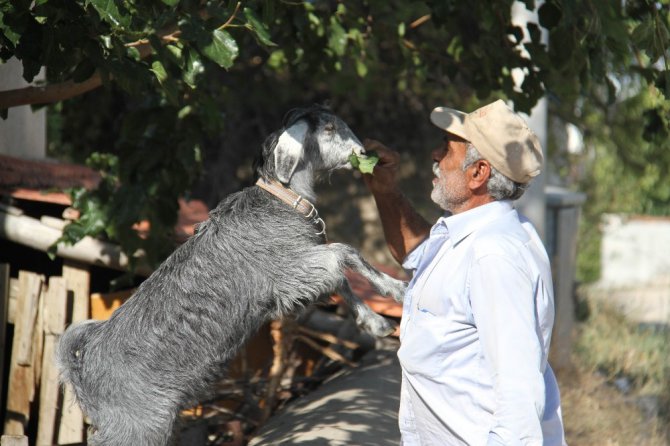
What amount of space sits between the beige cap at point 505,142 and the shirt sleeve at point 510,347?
34 centimetres

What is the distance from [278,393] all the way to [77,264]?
1362 mm

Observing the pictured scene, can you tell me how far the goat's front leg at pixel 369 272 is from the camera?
3.23 meters

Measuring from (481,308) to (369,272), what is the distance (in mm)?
860

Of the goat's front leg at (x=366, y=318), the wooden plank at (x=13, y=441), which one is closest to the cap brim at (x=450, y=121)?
the goat's front leg at (x=366, y=318)

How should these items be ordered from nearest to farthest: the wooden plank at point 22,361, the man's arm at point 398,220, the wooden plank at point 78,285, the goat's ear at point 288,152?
the goat's ear at point 288,152 → the man's arm at point 398,220 → the wooden plank at point 22,361 → the wooden plank at point 78,285

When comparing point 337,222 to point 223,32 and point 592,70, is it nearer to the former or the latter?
point 592,70

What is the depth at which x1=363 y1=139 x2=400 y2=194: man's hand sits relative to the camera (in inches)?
135

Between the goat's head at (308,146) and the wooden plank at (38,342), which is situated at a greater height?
the goat's head at (308,146)

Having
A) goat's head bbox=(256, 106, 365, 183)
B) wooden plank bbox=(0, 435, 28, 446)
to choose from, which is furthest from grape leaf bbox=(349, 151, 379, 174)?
wooden plank bbox=(0, 435, 28, 446)

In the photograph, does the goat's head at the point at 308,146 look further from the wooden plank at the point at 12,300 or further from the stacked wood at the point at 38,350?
the wooden plank at the point at 12,300

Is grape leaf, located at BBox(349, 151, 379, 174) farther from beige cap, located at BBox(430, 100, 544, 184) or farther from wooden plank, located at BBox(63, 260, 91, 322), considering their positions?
wooden plank, located at BBox(63, 260, 91, 322)

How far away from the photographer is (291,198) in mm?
3236

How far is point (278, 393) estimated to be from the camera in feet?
16.2

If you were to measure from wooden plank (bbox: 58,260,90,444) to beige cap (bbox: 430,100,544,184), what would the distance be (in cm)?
271
